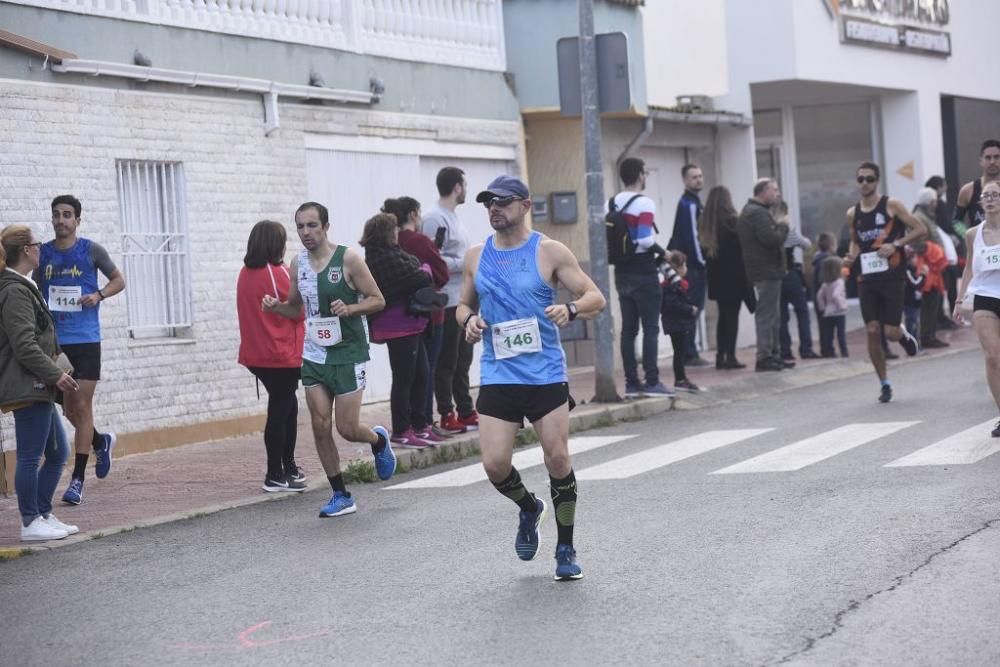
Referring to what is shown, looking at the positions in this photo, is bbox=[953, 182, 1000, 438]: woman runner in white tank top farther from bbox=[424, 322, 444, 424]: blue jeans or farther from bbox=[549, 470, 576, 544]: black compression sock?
bbox=[549, 470, 576, 544]: black compression sock

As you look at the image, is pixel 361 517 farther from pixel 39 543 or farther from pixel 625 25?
pixel 625 25

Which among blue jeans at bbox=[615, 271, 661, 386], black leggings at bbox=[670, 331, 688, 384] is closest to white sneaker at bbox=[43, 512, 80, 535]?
blue jeans at bbox=[615, 271, 661, 386]

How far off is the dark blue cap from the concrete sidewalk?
358cm

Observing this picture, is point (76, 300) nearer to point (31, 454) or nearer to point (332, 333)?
point (31, 454)

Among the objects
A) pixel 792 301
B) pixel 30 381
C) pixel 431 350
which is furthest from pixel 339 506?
pixel 792 301

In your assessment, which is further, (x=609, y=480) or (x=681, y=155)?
(x=681, y=155)

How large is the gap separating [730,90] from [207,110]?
1171cm

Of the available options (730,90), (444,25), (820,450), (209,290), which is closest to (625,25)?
(444,25)

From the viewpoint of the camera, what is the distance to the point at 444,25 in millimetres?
19453

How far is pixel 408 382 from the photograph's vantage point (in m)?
13.5

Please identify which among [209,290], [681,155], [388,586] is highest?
[681,155]

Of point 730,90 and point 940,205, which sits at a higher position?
point 730,90

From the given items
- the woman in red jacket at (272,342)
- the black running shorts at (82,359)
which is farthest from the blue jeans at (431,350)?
the black running shorts at (82,359)

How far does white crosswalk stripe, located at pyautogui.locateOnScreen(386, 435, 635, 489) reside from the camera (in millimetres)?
12234
